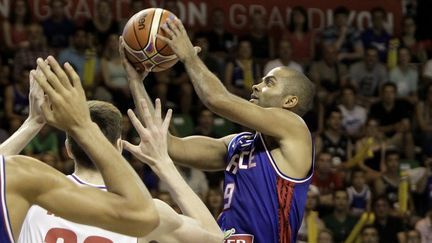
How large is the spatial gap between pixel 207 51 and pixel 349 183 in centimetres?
284

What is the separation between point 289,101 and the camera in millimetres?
5938

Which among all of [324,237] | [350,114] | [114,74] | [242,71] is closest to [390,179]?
[350,114]

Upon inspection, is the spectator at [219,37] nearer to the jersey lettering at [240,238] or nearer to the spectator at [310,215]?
the spectator at [310,215]

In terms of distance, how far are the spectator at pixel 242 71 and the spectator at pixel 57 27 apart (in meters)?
2.23

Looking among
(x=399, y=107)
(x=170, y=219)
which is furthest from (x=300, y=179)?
(x=399, y=107)

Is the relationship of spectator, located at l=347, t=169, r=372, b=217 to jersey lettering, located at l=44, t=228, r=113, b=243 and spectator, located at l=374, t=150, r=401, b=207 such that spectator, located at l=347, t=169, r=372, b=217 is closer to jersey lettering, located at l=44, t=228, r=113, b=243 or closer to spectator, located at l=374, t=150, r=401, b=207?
spectator, located at l=374, t=150, r=401, b=207

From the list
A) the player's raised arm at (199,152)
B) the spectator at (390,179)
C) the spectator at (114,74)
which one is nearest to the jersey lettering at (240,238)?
the player's raised arm at (199,152)

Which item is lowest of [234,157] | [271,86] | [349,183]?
[349,183]

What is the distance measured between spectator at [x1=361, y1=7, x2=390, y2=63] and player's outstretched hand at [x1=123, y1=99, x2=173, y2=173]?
11520 mm

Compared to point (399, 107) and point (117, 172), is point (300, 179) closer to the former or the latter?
point (117, 172)

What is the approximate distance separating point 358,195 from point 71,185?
364 inches

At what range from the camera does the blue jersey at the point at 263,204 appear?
5.63m

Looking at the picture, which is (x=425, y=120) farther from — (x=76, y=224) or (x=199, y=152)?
(x=76, y=224)

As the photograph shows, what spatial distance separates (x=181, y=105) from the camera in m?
12.9
